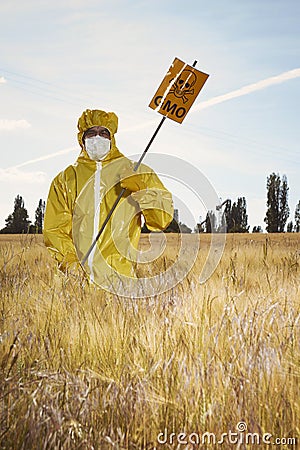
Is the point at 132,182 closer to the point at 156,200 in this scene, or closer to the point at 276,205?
the point at 156,200

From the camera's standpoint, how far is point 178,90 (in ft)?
15.2

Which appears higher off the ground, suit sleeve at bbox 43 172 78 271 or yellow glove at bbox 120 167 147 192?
yellow glove at bbox 120 167 147 192

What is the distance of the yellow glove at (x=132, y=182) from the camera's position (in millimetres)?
4812

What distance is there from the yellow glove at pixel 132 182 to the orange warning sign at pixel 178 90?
1.91ft

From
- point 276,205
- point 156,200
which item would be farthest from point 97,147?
point 276,205

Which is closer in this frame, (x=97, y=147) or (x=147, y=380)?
(x=147, y=380)

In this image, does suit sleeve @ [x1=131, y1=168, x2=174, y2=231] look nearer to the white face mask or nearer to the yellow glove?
the yellow glove

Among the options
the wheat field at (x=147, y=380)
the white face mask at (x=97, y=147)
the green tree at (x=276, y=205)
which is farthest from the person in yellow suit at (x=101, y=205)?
the green tree at (x=276, y=205)

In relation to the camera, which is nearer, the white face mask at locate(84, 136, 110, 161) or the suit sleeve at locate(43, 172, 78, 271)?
the suit sleeve at locate(43, 172, 78, 271)

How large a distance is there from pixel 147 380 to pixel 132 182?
2.87m

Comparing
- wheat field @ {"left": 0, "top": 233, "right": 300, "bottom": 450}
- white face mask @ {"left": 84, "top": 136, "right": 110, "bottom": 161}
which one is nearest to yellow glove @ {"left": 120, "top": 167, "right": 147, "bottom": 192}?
white face mask @ {"left": 84, "top": 136, "right": 110, "bottom": 161}

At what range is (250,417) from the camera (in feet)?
6.47

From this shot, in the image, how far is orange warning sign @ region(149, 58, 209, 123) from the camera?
4.59 meters

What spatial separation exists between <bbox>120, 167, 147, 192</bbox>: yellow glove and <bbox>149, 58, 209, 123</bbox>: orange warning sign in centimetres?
58
